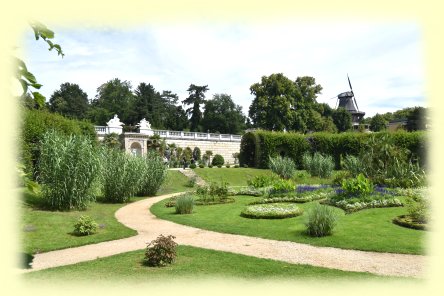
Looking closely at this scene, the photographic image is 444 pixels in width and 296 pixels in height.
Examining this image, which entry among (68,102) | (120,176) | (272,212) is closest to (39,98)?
(272,212)

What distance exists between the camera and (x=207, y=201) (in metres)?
18.0

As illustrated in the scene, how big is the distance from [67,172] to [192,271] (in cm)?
866

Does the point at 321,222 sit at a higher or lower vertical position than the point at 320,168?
lower

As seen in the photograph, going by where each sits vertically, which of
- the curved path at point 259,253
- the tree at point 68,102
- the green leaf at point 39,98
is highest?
the tree at point 68,102

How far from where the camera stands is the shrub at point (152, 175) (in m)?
20.4

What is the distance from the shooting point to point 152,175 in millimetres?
20781

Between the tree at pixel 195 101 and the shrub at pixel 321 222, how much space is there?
6291 centimetres

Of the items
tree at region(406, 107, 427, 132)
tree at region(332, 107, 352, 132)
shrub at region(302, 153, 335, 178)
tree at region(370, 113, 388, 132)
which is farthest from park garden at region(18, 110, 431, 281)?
tree at region(370, 113, 388, 132)

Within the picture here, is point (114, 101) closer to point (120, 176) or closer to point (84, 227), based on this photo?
point (120, 176)

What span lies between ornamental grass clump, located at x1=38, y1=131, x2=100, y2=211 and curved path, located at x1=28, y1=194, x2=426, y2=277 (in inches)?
143

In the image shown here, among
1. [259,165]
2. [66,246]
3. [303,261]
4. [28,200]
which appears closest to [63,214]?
[28,200]

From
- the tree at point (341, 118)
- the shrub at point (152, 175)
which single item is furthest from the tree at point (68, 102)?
the tree at point (341, 118)

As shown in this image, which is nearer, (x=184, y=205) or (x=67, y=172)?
(x=67, y=172)

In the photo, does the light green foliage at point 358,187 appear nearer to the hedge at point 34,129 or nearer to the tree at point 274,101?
the hedge at point 34,129
